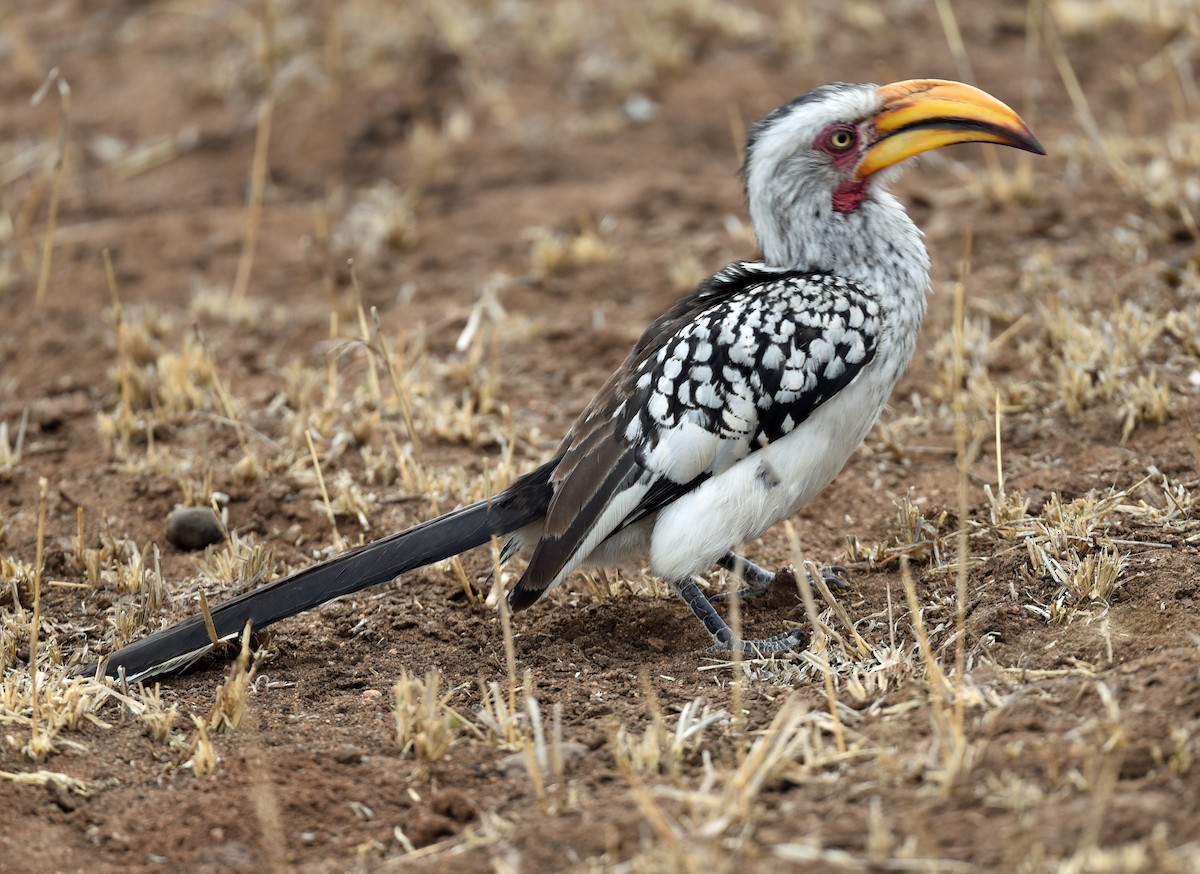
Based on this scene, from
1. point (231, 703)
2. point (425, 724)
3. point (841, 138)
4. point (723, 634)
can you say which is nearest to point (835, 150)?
point (841, 138)

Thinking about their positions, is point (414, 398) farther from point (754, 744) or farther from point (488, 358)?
point (754, 744)

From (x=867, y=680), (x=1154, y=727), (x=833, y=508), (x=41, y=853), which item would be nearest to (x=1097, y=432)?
(x=833, y=508)

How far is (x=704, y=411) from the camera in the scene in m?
3.64

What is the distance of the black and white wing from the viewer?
361cm

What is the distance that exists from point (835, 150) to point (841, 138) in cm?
4

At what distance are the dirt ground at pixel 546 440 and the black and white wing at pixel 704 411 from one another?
15.1 inches

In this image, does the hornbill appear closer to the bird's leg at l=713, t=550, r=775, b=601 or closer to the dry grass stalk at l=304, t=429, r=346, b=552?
the bird's leg at l=713, t=550, r=775, b=601

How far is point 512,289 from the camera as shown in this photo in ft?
19.4

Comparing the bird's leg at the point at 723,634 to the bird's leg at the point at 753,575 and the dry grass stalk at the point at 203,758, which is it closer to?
the bird's leg at the point at 753,575

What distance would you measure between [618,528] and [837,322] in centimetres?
81

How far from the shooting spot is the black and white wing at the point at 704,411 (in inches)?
142

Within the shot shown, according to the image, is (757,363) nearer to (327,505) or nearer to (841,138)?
(841,138)

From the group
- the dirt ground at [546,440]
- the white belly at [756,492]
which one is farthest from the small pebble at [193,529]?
the white belly at [756,492]

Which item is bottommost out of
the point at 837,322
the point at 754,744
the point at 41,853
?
the point at 41,853
